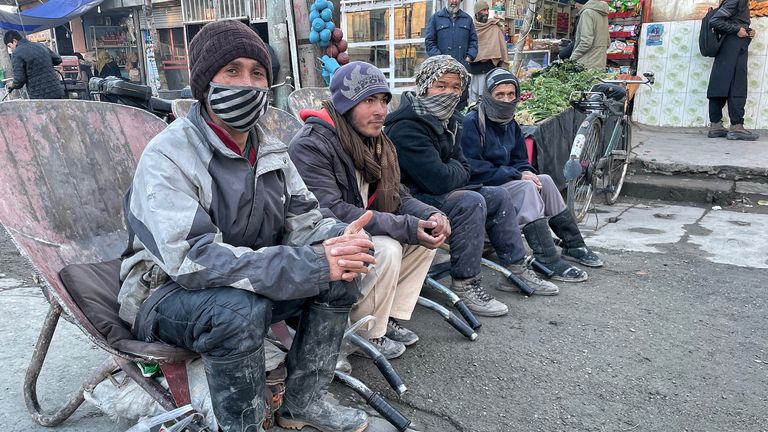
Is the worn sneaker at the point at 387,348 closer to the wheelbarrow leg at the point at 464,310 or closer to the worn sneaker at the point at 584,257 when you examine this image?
the wheelbarrow leg at the point at 464,310

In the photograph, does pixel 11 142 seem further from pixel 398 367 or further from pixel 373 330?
pixel 398 367

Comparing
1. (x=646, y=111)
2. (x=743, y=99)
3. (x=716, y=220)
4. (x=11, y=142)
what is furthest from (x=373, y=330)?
(x=646, y=111)

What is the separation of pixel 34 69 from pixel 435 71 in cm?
720

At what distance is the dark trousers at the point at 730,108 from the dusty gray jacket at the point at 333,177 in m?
6.41

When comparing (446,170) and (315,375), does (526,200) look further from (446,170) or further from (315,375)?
(315,375)

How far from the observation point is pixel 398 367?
274 centimetres

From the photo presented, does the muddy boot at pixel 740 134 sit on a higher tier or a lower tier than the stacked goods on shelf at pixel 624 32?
lower

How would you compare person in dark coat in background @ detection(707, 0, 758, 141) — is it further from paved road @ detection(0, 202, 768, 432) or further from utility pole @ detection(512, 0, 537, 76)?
paved road @ detection(0, 202, 768, 432)

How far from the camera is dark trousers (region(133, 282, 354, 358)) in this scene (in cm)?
166

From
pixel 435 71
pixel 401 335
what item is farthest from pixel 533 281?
pixel 435 71

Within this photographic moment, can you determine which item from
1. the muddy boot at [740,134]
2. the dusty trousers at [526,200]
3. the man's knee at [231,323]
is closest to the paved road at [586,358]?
the dusty trousers at [526,200]

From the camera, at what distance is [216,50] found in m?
1.90

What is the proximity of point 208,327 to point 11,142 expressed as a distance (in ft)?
3.31

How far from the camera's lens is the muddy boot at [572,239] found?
4066 millimetres
